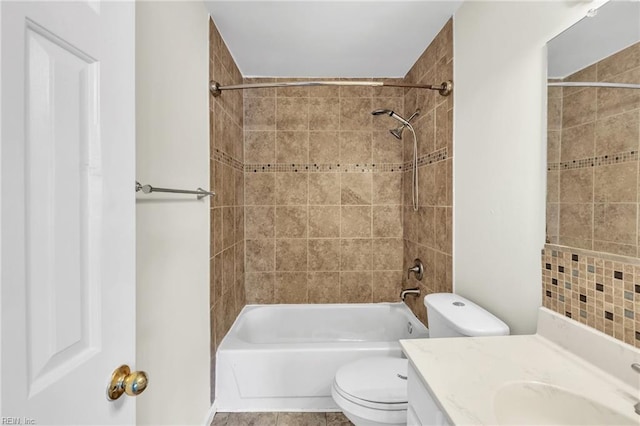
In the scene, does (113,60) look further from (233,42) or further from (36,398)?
(233,42)

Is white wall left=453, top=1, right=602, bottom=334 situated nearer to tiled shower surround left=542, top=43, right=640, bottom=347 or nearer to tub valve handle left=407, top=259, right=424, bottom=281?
tiled shower surround left=542, top=43, right=640, bottom=347

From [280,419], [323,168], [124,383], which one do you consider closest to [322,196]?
[323,168]

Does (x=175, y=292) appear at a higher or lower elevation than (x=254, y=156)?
lower

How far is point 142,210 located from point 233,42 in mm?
1502

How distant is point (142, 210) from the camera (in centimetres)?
108

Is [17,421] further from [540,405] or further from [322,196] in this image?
[322,196]

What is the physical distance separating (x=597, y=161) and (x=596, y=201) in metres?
0.12

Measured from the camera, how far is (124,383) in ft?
1.91

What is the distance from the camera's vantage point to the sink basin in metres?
0.74

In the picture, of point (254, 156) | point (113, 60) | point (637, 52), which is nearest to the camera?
point (113, 60)

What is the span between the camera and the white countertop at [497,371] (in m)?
0.71

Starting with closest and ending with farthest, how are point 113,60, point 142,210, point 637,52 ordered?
point 113,60
point 637,52
point 142,210

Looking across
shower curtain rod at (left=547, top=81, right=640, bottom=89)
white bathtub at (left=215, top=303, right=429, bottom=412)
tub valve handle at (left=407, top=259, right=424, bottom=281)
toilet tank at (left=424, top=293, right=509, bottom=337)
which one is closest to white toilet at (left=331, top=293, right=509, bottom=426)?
toilet tank at (left=424, top=293, right=509, bottom=337)

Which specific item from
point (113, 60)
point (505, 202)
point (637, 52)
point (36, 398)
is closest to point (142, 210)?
point (113, 60)
